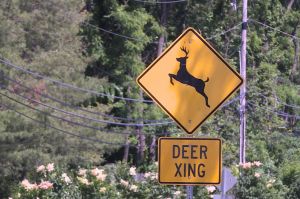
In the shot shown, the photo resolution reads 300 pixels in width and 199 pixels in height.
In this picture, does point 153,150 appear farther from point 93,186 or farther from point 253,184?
point 93,186

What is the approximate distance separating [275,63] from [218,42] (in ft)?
15.9

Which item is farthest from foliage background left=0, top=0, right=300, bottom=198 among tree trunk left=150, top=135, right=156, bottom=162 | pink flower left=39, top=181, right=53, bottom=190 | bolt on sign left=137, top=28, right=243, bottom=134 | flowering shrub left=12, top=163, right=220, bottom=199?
bolt on sign left=137, top=28, right=243, bottom=134

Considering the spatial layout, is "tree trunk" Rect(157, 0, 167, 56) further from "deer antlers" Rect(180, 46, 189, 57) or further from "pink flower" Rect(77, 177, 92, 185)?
"deer antlers" Rect(180, 46, 189, 57)

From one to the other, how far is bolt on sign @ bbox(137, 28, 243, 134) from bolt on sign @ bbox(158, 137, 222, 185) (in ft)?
0.62

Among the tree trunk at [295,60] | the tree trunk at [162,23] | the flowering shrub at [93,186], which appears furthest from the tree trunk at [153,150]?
the flowering shrub at [93,186]

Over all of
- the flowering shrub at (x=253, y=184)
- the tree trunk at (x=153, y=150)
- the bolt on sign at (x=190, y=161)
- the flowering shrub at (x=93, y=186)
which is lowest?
the tree trunk at (x=153, y=150)

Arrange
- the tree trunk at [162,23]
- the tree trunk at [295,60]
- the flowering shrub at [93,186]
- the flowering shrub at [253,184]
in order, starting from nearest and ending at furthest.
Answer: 1. the flowering shrub at [93,186]
2. the flowering shrub at [253,184]
3. the tree trunk at [162,23]
4. the tree trunk at [295,60]

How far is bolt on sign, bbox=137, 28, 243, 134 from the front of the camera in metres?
8.84

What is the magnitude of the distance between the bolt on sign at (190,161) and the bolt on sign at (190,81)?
0.62ft

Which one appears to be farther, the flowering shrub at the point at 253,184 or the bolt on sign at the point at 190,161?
the flowering shrub at the point at 253,184

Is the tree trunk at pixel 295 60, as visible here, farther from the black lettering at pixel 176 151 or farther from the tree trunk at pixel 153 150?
the black lettering at pixel 176 151

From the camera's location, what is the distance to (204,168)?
8.73 meters

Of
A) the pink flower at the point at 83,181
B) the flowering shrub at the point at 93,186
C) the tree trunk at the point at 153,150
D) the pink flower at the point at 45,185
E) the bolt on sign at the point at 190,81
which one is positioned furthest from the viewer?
the tree trunk at the point at 153,150

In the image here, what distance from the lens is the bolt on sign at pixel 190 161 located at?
8719 mm
